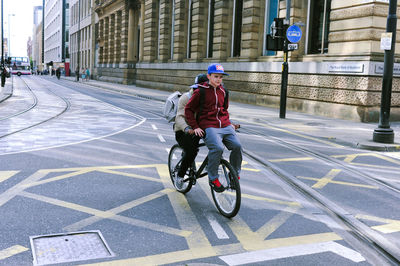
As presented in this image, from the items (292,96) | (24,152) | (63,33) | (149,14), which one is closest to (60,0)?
(63,33)

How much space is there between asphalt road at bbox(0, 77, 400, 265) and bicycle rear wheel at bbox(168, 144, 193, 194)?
0.11 meters

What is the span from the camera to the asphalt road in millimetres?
4133

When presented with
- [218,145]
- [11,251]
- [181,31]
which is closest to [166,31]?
[181,31]

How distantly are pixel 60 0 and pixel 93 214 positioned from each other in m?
110

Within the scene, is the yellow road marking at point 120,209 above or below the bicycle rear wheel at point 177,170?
below

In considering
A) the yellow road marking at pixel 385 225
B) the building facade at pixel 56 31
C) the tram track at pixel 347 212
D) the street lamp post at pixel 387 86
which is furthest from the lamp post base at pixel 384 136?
the building facade at pixel 56 31

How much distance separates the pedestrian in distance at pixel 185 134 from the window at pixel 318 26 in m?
Answer: 14.4

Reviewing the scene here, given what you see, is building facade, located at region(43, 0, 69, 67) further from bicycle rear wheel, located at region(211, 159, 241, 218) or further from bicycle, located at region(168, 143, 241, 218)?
bicycle rear wheel, located at region(211, 159, 241, 218)

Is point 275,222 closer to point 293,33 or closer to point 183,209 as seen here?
point 183,209

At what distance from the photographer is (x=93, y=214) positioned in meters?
5.22

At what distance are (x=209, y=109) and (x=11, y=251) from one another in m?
2.56

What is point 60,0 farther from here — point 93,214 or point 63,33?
point 93,214

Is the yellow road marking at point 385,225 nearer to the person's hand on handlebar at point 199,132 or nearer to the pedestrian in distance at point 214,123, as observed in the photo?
the pedestrian in distance at point 214,123

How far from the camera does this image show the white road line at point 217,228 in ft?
15.1
